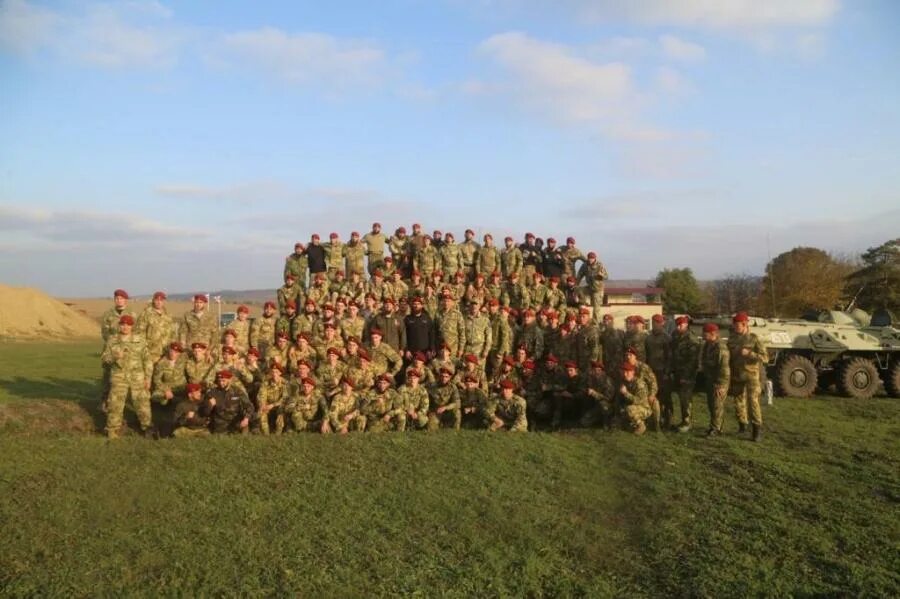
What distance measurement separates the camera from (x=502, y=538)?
5.80 metres

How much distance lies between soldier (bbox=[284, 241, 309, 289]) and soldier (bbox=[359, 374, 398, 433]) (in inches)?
177

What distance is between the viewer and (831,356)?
14484mm

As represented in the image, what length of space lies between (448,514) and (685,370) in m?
Result: 5.49

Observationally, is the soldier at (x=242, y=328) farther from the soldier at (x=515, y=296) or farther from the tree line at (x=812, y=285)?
the tree line at (x=812, y=285)

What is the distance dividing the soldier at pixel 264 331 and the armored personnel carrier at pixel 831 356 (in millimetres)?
9611

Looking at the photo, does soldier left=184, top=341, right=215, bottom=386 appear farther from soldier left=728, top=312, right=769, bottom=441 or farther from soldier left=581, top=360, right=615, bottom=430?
soldier left=728, top=312, right=769, bottom=441

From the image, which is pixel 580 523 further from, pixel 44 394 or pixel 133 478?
pixel 44 394

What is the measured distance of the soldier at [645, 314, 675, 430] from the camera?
10.6 meters

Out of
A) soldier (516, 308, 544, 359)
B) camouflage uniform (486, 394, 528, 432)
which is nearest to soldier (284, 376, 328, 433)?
camouflage uniform (486, 394, 528, 432)

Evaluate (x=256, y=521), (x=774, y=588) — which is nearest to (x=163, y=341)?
(x=256, y=521)

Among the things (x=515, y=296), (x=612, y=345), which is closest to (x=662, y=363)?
(x=612, y=345)

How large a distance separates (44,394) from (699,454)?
36.8 feet

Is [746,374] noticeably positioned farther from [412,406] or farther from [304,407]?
[304,407]

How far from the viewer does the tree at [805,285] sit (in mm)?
34844
